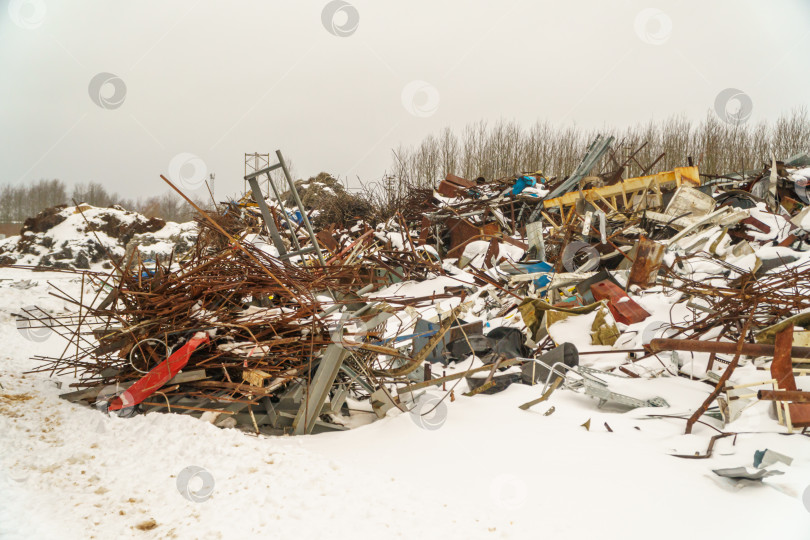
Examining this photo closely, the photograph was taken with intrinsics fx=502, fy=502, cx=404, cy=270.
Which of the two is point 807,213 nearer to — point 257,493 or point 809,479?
point 809,479

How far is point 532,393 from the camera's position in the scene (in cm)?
322

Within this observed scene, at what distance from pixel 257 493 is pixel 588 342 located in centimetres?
340

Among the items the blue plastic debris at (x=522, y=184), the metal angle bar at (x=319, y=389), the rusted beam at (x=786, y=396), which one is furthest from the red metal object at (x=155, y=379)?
the blue plastic debris at (x=522, y=184)

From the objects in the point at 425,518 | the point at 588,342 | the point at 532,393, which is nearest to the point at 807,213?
the point at 588,342

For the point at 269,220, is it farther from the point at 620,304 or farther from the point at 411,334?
the point at 620,304

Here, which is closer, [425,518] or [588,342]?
[425,518]

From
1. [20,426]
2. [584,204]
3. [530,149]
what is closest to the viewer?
[20,426]

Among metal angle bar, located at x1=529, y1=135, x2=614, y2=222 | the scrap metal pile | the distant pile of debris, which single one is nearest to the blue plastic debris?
metal angle bar, located at x1=529, y1=135, x2=614, y2=222

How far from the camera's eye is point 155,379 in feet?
8.80

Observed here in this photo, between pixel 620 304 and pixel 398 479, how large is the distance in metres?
3.50

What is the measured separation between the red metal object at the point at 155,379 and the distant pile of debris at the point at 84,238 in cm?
982

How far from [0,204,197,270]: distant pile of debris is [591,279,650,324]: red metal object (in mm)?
9639

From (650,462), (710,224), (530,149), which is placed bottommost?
(650,462)

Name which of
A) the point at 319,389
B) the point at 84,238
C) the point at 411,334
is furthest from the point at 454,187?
the point at 84,238
